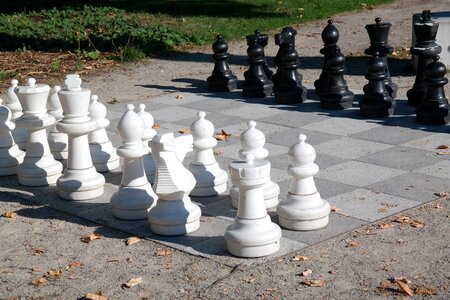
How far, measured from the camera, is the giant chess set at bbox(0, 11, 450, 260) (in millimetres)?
5832

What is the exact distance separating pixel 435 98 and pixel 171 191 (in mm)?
3527

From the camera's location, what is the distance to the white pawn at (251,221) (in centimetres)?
541

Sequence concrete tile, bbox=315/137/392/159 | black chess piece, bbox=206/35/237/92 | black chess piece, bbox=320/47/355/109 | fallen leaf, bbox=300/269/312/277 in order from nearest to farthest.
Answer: fallen leaf, bbox=300/269/312/277 < concrete tile, bbox=315/137/392/159 < black chess piece, bbox=320/47/355/109 < black chess piece, bbox=206/35/237/92

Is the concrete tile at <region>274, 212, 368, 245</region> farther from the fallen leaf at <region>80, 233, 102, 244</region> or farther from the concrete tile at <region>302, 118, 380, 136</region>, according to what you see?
the concrete tile at <region>302, 118, 380, 136</region>

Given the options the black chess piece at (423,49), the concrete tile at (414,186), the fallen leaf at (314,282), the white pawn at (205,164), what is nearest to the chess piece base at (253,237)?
the fallen leaf at (314,282)

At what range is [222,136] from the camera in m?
8.38

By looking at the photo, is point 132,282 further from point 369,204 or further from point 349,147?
point 349,147

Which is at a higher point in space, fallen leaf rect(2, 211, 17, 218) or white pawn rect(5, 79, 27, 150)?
white pawn rect(5, 79, 27, 150)

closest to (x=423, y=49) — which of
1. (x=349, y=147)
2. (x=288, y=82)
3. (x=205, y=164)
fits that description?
(x=288, y=82)

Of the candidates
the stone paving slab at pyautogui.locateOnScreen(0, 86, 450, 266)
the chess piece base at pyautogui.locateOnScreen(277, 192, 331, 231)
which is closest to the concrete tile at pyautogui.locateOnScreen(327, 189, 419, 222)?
the stone paving slab at pyautogui.locateOnScreen(0, 86, 450, 266)

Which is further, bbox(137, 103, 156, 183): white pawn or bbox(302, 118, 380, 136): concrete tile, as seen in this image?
bbox(302, 118, 380, 136): concrete tile

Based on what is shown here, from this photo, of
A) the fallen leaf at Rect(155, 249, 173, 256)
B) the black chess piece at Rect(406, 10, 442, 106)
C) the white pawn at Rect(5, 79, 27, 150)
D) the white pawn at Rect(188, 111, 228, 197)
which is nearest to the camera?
the fallen leaf at Rect(155, 249, 173, 256)

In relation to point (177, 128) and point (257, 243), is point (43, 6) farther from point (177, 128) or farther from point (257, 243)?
point (257, 243)

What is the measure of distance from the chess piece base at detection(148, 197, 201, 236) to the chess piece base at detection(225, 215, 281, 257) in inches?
17.2
